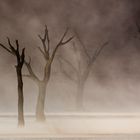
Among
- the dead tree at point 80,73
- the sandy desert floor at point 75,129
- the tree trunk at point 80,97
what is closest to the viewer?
the sandy desert floor at point 75,129

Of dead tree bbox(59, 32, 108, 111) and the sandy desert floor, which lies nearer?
the sandy desert floor

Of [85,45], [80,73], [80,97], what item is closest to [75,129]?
[80,97]

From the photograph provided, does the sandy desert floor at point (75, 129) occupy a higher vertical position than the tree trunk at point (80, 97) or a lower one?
higher

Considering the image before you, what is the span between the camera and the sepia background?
84.2 feet

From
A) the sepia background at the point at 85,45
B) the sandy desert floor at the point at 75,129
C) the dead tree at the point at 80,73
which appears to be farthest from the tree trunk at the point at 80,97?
the sandy desert floor at the point at 75,129

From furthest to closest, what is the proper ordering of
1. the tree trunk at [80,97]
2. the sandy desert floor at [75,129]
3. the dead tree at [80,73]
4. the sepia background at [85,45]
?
the sepia background at [85,45], the tree trunk at [80,97], the dead tree at [80,73], the sandy desert floor at [75,129]

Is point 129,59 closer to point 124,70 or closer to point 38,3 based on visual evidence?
point 124,70

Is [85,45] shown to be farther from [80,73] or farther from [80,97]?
[80,97]

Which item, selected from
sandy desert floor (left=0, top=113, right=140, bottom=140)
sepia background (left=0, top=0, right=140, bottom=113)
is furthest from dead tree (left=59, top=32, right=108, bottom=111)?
sandy desert floor (left=0, top=113, right=140, bottom=140)

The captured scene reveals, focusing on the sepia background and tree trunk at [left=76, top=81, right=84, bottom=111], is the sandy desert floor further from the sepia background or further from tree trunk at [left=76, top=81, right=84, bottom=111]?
the sepia background

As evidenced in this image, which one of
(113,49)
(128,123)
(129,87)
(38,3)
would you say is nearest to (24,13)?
(38,3)

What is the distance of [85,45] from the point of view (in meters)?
26.5

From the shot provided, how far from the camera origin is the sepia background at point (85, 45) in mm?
25672

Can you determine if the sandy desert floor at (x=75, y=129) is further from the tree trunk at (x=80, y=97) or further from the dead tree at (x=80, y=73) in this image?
the dead tree at (x=80, y=73)
